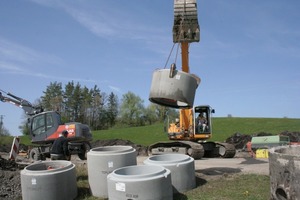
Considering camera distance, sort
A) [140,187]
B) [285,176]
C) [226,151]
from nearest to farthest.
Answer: [285,176]
[140,187]
[226,151]

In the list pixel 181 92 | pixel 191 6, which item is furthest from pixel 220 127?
pixel 181 92

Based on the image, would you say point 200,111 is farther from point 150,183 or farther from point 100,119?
point 100,119

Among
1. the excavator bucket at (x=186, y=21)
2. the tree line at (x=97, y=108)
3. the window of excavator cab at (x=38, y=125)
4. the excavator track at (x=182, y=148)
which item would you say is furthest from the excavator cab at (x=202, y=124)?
the tree line at (x=97, y=108)

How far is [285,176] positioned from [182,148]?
11.0 meters

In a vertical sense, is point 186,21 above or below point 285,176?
above

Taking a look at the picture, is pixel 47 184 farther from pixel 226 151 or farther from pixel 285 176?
pixel 226 151

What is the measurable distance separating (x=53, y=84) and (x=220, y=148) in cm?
6491

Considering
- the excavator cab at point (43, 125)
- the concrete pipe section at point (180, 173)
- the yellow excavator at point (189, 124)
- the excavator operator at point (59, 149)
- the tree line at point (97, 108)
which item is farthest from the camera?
the tree line at point (97, 108)

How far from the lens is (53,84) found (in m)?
77.0

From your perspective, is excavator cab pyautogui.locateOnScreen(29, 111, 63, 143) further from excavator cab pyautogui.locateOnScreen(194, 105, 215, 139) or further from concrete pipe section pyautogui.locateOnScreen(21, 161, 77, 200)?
concrete pipe section pyautogui.locateOnScreen(21, 161, 77, 200)

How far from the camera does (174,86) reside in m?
9.49

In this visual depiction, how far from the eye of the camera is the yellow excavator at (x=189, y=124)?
44.9ft

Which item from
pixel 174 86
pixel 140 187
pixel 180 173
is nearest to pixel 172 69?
pixel 174 86

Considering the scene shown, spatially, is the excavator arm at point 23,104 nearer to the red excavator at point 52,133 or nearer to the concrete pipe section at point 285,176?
the red excavator at point 52,133
